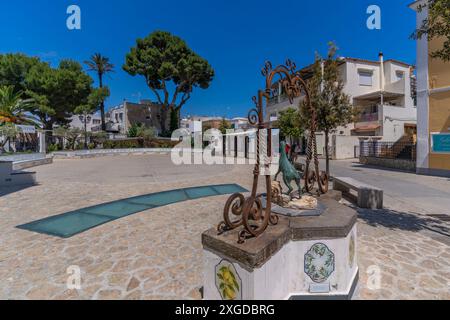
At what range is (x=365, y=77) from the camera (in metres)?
24.8

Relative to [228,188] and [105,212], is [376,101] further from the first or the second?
[105,212]

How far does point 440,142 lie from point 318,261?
13.4 metres

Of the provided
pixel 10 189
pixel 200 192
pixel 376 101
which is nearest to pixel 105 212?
pixel 200 192

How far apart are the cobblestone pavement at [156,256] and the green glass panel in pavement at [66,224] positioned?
20 cm

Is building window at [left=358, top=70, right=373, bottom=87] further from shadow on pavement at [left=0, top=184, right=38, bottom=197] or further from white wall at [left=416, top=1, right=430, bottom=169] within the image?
shadow on pavement at [left=0, top=184, right=38, bottom=197]

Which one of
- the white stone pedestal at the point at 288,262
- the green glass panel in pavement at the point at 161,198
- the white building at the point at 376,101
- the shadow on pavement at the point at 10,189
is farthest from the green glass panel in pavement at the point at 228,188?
the white building at the point at 376,101

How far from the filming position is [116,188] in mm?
8586

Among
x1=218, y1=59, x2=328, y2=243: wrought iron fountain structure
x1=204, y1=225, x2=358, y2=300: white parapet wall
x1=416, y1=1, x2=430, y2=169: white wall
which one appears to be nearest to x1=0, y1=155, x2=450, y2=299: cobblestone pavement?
x1=204, y1=225, x2=358, y2=300: white parapet wall

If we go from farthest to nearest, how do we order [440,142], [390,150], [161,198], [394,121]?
[394,121] → [390,150] → [440,142] → [161,198]

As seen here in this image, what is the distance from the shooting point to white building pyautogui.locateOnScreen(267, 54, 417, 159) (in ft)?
69.9

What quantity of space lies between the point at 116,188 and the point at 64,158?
738 inches

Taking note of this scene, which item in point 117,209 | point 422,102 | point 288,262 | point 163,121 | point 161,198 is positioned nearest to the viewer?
point 288,262

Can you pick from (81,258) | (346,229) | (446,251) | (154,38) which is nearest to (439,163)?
(446,251)

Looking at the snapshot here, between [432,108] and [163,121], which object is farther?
[163,121]
